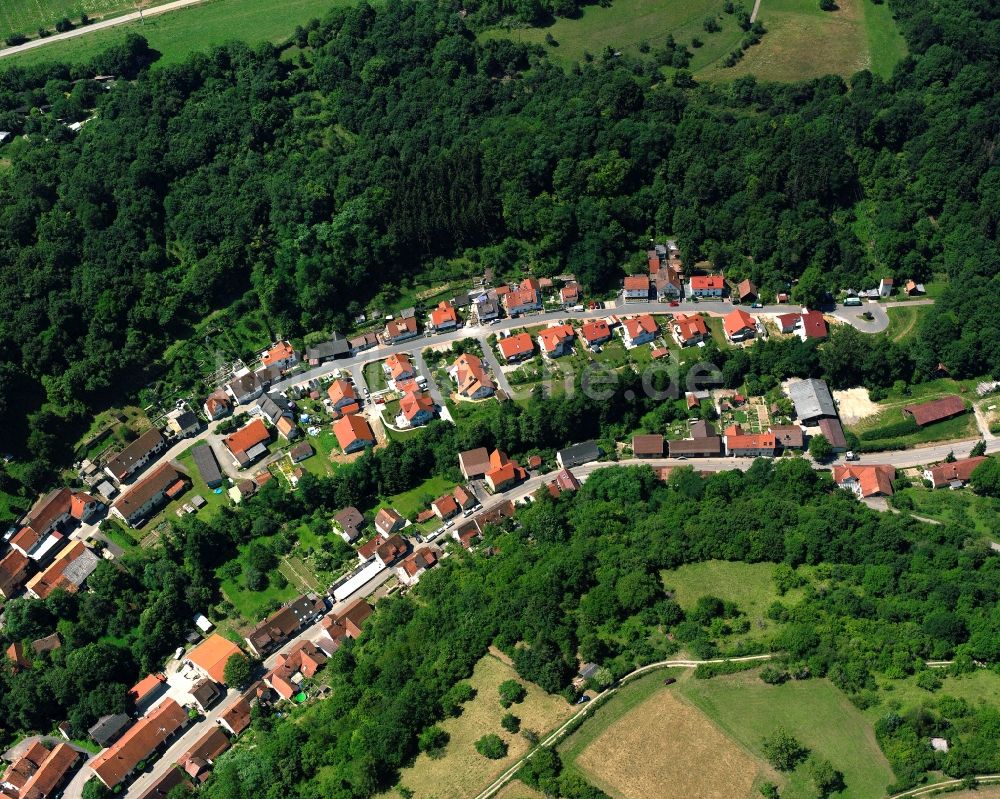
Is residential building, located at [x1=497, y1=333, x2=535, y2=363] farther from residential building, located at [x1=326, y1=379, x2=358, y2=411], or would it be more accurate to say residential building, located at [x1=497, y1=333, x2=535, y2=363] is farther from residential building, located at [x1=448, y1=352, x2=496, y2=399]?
residential building, located at [x1=326, y1=379, x2=358, y2=411]

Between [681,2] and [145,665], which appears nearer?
[145,665]

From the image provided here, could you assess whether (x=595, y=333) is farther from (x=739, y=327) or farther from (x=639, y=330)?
(x=739, y=327)

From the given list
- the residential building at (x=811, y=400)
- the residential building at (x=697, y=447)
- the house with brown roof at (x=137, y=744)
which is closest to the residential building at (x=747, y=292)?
the residential building at (x=811, y=400)

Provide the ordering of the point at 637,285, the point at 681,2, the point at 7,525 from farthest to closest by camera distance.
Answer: the point at 681,2
the point at 637,285
the point at 7,525

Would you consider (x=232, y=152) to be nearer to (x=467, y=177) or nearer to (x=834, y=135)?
(x=467, y=177)

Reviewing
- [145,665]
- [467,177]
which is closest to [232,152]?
[467,177]

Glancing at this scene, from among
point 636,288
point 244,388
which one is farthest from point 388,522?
point 636,288

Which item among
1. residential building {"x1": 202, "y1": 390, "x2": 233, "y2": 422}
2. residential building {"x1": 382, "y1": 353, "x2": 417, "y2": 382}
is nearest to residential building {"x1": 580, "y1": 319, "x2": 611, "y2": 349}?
residential building {"x1": 382, "y1": 353, "x2": 417, "y2": 382}
